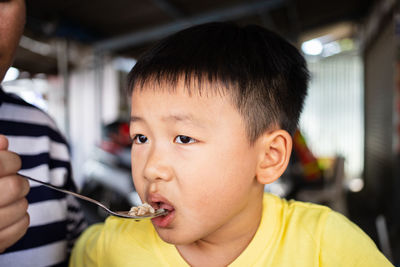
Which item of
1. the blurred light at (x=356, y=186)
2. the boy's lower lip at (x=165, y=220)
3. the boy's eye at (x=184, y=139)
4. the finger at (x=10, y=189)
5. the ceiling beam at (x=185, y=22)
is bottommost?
the blurred light at (x=356, y=186)

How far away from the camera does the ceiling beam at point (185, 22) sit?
349cm

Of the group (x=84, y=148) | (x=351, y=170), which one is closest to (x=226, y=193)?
(x=84, y=148)

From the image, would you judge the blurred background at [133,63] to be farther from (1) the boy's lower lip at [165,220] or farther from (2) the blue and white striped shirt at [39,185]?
(1) the boy's lower lip at [165,220]

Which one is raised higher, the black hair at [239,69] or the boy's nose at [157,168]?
the black hair at [239,69]

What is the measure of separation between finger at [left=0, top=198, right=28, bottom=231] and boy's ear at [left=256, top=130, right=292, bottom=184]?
54cm

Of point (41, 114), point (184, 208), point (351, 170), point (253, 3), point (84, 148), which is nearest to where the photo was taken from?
point (184, 208)

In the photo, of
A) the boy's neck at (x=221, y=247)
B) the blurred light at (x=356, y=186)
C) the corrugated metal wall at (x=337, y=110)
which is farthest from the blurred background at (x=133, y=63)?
the boy's neck at (x=221, y=247)

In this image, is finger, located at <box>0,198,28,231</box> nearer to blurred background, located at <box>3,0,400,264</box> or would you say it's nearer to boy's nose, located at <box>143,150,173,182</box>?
boy's nose, located at <box>143,150,173,182</box>

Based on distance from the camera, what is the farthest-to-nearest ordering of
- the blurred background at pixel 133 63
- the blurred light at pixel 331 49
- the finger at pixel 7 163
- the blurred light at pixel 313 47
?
the blurred light at pixel 331 49
the blurred light at pixel 313 47
the blurred background at pixel 133 63
the finger at pixel 7 163

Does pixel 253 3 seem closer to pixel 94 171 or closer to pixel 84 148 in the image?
pixel 94 171

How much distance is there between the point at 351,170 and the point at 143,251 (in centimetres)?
794

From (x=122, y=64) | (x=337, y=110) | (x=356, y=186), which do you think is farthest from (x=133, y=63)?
(x=337, y=110)

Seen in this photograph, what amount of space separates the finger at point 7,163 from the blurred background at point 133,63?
6.16 feet

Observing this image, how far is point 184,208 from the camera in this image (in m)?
0.75
